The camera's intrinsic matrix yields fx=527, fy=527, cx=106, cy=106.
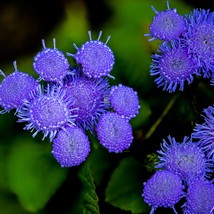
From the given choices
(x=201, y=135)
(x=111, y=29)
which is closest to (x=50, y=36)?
(x=111, y=29)

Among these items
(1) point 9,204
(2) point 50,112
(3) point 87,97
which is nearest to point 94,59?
(3) point 87,97

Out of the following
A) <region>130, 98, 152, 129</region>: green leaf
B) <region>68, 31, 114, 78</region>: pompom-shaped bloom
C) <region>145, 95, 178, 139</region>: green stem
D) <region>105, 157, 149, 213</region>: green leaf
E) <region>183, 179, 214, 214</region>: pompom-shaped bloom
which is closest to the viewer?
<region>183, 179, 214, 214</region>: pompom-shaped bloom

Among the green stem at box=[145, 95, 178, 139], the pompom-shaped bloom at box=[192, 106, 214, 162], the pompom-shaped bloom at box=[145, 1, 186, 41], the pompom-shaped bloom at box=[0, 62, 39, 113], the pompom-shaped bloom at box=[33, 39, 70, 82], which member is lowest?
the green stem at box=[145, 95, 178, 139]

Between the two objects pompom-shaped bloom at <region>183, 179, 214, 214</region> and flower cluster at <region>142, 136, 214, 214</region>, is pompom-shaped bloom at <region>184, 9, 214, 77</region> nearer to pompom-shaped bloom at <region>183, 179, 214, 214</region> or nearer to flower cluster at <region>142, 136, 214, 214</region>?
flower cluster at <region>142, 136, 214, 214</region>

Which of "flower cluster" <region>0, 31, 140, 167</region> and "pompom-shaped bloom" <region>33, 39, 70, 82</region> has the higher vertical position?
"pompom-shaped bloom" <region>33, 39, 70, 82</region>

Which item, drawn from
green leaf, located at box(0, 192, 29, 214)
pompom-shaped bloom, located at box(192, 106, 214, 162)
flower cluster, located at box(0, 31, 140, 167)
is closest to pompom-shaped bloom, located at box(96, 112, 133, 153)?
flower cluster, located at box(0, 31, 140, 167)

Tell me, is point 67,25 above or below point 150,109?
above

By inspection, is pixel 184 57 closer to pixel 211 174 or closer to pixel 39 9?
pixel 211 174
